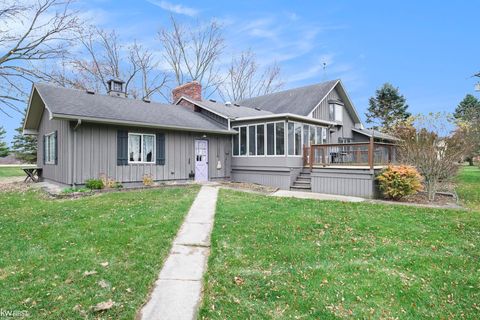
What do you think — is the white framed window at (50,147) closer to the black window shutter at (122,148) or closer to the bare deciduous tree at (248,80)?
the black window shutter at (122,148)

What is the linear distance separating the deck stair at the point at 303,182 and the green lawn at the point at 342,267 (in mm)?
5277

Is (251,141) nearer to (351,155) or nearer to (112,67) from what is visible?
(351,155)

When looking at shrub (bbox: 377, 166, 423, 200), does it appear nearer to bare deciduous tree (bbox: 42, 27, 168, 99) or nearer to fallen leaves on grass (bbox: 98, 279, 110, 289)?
fallen leaves on grass (bbox: 98, 279, 110, 289)

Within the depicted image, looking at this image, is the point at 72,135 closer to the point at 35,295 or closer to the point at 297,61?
the point at 35,295

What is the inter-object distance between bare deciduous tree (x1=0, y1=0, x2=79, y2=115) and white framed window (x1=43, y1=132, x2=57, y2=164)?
277 inches

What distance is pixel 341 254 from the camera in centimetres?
445

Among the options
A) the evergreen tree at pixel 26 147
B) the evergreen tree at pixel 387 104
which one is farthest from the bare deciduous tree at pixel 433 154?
A: the evergreen tree at pixel 26 147

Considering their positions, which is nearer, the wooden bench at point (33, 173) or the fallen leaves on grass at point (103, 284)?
the fallen leaves on grass at point (103, 284)

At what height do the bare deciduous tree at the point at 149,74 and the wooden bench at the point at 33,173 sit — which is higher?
the bare deciduous tree at the point at 149,74

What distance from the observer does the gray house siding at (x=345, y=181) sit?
33.8 ft

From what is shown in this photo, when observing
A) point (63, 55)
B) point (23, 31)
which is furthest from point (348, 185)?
point (23, 31)

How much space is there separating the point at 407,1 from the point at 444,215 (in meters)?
9.39

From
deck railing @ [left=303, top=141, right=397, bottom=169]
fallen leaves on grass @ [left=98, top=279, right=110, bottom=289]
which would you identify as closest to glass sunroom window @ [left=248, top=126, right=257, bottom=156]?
deck railing @ [left=303, top=141, right=397, bottom=169]

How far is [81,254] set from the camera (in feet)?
13.7
